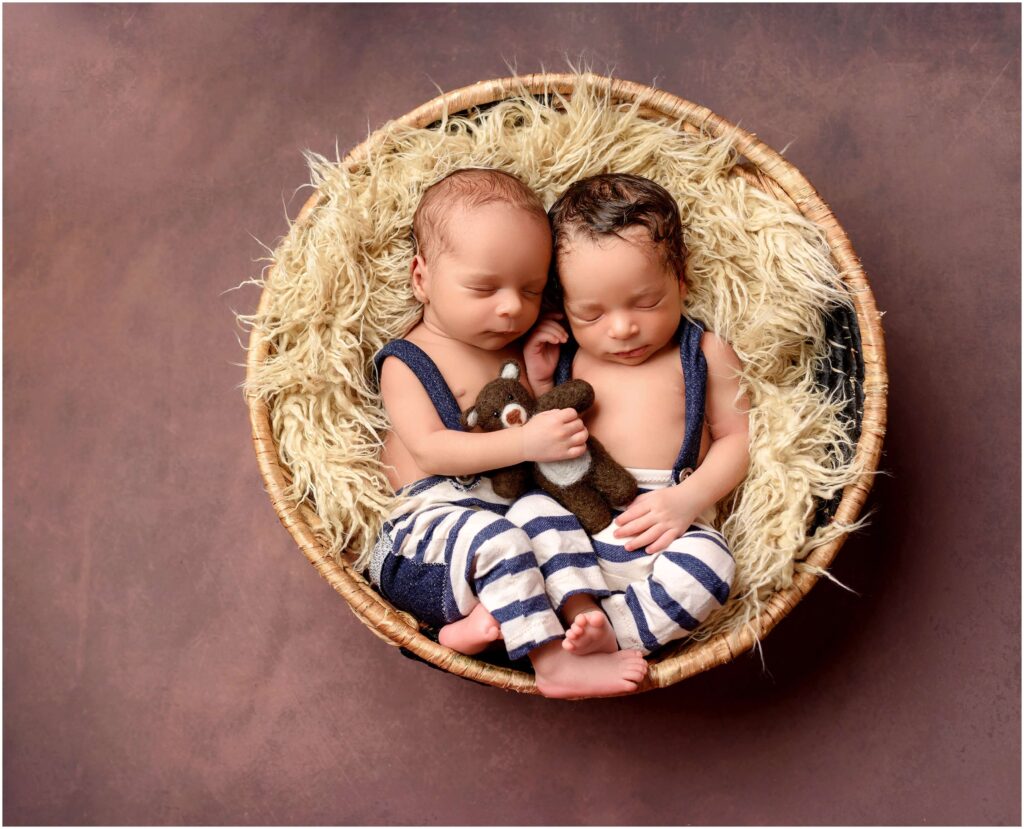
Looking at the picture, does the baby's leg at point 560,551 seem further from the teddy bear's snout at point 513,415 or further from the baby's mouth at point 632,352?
the baby's mouth at point 632,352

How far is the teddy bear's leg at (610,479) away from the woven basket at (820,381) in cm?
27

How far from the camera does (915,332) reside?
6.29 ft

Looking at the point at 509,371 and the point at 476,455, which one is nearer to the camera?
the point at 476,455

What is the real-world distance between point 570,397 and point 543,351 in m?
0.18

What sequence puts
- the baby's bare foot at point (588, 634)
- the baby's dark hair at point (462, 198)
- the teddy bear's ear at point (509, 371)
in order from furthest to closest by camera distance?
the teddy bear's ear at point (509, 371), the baby's dark hair at point (462, 198), the baby's bare foot at point (588, 634)

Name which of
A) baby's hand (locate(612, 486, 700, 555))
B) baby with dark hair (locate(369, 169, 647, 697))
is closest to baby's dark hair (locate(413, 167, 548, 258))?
baby with dark hair (locate(369, 169, 647, 697))

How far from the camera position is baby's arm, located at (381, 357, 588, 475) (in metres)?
1.44

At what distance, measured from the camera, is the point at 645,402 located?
1.55 m

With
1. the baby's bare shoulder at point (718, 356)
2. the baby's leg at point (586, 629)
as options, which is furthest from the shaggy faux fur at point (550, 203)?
the baby's leg at point (586, 629)

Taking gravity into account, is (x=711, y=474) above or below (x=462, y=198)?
below

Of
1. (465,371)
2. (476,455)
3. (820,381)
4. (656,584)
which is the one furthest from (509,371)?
(820,381)

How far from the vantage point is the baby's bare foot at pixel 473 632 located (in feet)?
4.52

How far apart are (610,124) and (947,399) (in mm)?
921

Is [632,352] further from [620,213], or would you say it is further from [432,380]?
[432,380]
